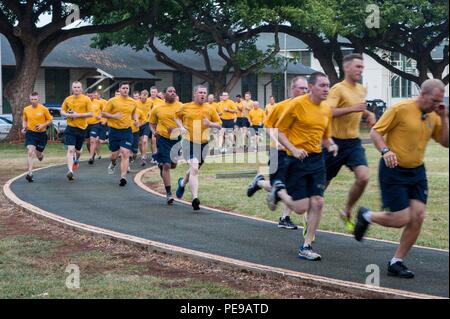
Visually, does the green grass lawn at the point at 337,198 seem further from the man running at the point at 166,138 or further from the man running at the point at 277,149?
the man running at the point at 277,149

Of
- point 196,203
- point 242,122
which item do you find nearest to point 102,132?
point 242,122

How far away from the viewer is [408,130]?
314 inches

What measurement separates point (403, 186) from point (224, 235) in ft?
11.2

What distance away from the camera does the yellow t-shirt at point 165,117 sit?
14.5 m

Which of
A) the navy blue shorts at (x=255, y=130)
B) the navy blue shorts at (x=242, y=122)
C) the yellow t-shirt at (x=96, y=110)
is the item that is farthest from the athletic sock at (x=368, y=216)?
the navy blue shorts at (x=242, y=122)

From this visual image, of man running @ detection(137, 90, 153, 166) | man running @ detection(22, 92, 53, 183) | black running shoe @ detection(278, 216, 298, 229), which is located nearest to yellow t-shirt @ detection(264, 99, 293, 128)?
black running shoe @ detection(278, 216, 298, 229)

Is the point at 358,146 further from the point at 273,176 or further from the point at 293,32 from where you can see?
the point at 293,32

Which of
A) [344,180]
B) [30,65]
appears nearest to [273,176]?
[344,180]

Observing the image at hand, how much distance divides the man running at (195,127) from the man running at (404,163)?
5.66m

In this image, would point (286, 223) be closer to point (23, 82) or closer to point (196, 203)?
point (196, 203)

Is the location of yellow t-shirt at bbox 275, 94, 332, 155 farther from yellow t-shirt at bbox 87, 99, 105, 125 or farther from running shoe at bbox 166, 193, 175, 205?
yellow t-shirt at bbox 87, 99, 105, 125

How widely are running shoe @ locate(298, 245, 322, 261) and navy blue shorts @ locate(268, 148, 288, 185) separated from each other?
746 millimetres

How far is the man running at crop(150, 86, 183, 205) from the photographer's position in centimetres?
1439
